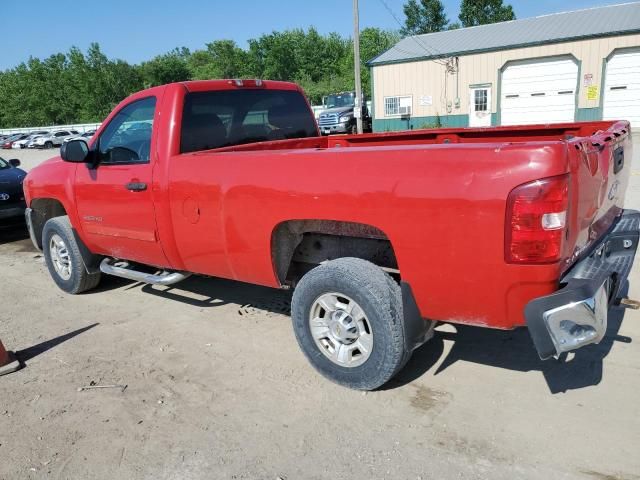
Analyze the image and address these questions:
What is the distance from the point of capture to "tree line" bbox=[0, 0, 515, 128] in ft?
225

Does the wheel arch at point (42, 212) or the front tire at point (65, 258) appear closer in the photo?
the front tire at point (65, 258)

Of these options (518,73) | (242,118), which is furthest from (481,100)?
(242,118)

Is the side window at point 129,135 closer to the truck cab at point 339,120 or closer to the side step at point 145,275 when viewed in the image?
the side step at point 145,275

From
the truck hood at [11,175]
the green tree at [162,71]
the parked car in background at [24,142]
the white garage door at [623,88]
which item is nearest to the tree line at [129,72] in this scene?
the green tree at [162,71]

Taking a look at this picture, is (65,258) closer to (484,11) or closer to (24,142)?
(24,142)

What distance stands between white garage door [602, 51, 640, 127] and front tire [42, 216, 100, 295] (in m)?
23.3

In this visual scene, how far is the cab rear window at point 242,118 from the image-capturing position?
14.2 feet

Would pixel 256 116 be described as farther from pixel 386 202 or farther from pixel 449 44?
pixel 449 44

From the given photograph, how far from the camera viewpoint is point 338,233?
3.42 metres

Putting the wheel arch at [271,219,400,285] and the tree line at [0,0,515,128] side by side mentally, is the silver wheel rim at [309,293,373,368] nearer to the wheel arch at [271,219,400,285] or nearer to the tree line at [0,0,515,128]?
the wheel arch at [271,219,400,285]

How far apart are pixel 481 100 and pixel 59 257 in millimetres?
24189

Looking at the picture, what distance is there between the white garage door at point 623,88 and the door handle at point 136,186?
23.5m

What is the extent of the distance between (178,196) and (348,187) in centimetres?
150

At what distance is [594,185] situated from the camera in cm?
299
